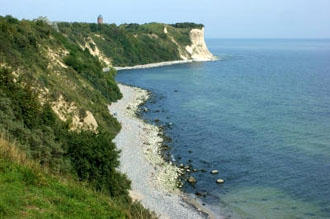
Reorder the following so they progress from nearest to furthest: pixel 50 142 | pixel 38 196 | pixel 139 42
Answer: pixel 38 196 < pixel 50 142 < pixel 139 42

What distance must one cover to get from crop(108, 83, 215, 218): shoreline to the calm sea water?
204 cm

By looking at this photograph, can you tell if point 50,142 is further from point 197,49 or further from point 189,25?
point 189,25

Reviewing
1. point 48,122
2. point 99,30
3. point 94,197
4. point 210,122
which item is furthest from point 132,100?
point 99,30

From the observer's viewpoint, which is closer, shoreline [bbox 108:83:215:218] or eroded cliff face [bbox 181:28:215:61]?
shoreline [bbox 108:83:215:218]

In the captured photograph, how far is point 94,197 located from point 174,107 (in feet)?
182

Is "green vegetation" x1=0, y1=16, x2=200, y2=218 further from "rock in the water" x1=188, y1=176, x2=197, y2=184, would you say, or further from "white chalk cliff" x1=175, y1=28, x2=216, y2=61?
"white chalk cliff" x1=175, y1=28, x2=216, y2=61

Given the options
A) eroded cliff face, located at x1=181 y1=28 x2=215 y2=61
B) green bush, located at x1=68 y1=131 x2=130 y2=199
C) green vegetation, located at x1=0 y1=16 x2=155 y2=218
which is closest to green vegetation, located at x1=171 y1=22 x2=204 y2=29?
eroded cliff face, located at x1=181 y1=28 x2=215 y2=61

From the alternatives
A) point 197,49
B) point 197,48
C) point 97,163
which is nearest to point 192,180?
point 97,163

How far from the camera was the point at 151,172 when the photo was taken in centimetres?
3553

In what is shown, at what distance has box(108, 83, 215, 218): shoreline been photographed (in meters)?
28.9

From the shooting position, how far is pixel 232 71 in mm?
123312

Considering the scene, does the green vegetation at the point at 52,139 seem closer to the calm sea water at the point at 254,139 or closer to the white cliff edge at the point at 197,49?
the calm sea water at the point at 254,139

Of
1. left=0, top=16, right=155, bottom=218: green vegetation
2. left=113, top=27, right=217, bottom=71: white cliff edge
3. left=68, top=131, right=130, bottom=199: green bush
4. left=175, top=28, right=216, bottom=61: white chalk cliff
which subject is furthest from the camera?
left=175, top=28, right=216, bottom=61: white chalk cliff

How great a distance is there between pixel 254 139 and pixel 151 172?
18.6 metres
